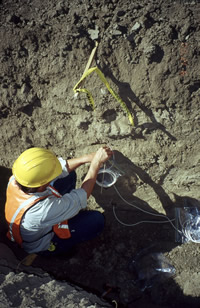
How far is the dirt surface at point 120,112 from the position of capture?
283 centimetres

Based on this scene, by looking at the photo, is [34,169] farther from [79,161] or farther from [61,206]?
[79,161]

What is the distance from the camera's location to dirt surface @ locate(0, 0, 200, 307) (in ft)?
9.30

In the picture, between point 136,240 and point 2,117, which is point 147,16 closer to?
point 2,117

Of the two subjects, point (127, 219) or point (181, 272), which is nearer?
point (181, 272)

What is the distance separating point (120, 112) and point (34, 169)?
1.18 metres

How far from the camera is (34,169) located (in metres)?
2.61

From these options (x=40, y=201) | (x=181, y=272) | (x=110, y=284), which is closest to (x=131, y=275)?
(x=110, y=284)

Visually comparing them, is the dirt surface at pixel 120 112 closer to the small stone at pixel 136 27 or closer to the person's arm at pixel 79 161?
the small stone at pixel 136 27

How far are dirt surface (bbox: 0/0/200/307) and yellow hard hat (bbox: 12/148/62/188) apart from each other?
2.57ft

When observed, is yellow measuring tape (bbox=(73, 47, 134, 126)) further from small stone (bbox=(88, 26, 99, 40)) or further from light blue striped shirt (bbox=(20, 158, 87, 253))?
light blue striped shirt (bbox=(20, 158, 87, 253))

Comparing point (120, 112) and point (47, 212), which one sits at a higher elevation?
point (120, 112)

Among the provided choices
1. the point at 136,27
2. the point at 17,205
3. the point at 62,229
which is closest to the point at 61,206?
the point at 17,205

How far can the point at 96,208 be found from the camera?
383 cm

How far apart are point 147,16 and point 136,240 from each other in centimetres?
268
